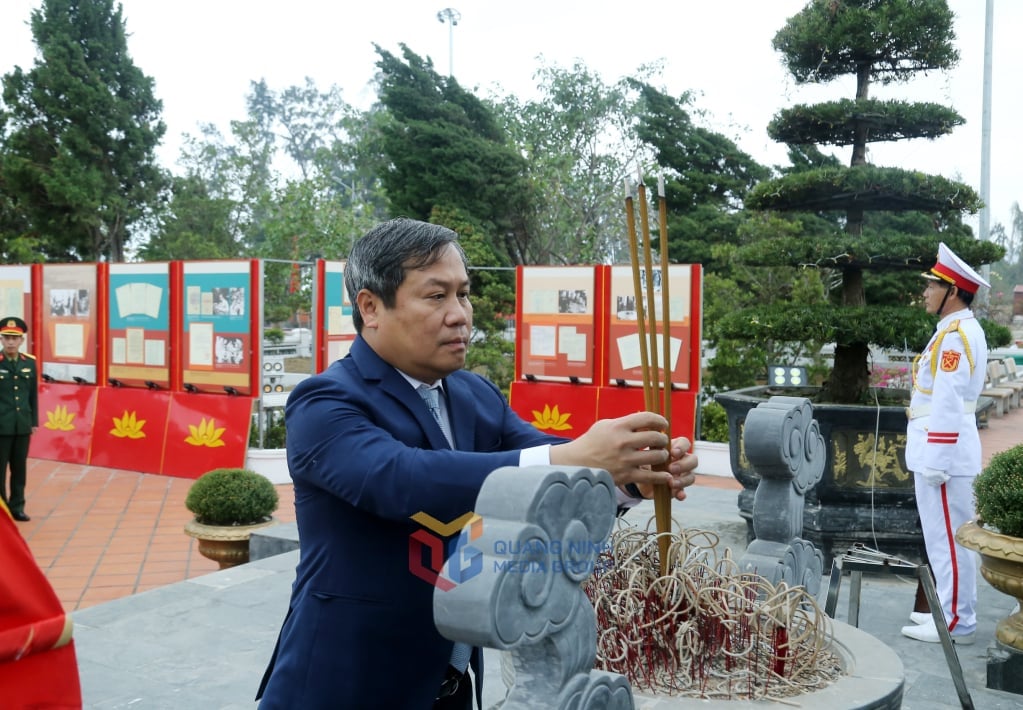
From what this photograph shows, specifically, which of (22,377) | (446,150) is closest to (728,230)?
(446,150)

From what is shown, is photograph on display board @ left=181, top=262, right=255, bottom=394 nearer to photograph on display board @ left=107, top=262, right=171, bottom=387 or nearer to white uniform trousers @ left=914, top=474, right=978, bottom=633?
photograph on display board @ left=107, top=262, right=171, bottom=387

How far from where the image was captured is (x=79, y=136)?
715 inches

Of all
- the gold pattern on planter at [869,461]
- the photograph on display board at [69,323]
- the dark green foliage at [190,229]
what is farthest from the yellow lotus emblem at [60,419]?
the dark green foliage at [190,229]

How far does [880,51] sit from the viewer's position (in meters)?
5.31

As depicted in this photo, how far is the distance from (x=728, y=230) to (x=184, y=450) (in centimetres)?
1070

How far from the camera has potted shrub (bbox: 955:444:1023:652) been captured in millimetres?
3100

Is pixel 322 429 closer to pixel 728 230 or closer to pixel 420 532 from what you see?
pixel 420 532

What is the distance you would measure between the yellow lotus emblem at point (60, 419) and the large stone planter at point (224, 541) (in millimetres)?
4213

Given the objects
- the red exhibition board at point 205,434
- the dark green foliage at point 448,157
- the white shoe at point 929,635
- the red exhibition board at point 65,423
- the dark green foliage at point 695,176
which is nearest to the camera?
the white shoe at point 929,635

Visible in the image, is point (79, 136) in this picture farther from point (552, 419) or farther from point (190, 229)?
point (552, 419)

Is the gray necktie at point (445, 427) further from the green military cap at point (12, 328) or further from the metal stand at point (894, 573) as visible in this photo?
the green military cap at point (12, 328)

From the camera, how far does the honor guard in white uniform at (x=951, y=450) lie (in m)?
3.70

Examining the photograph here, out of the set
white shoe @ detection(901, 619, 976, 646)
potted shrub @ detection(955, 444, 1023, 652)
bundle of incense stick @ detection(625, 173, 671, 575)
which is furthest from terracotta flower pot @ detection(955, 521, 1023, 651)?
bundle of incense stick @ detection(625, 173, 671, 575)

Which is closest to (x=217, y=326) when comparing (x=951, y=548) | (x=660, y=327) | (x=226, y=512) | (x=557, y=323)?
(x=557, y=323)
